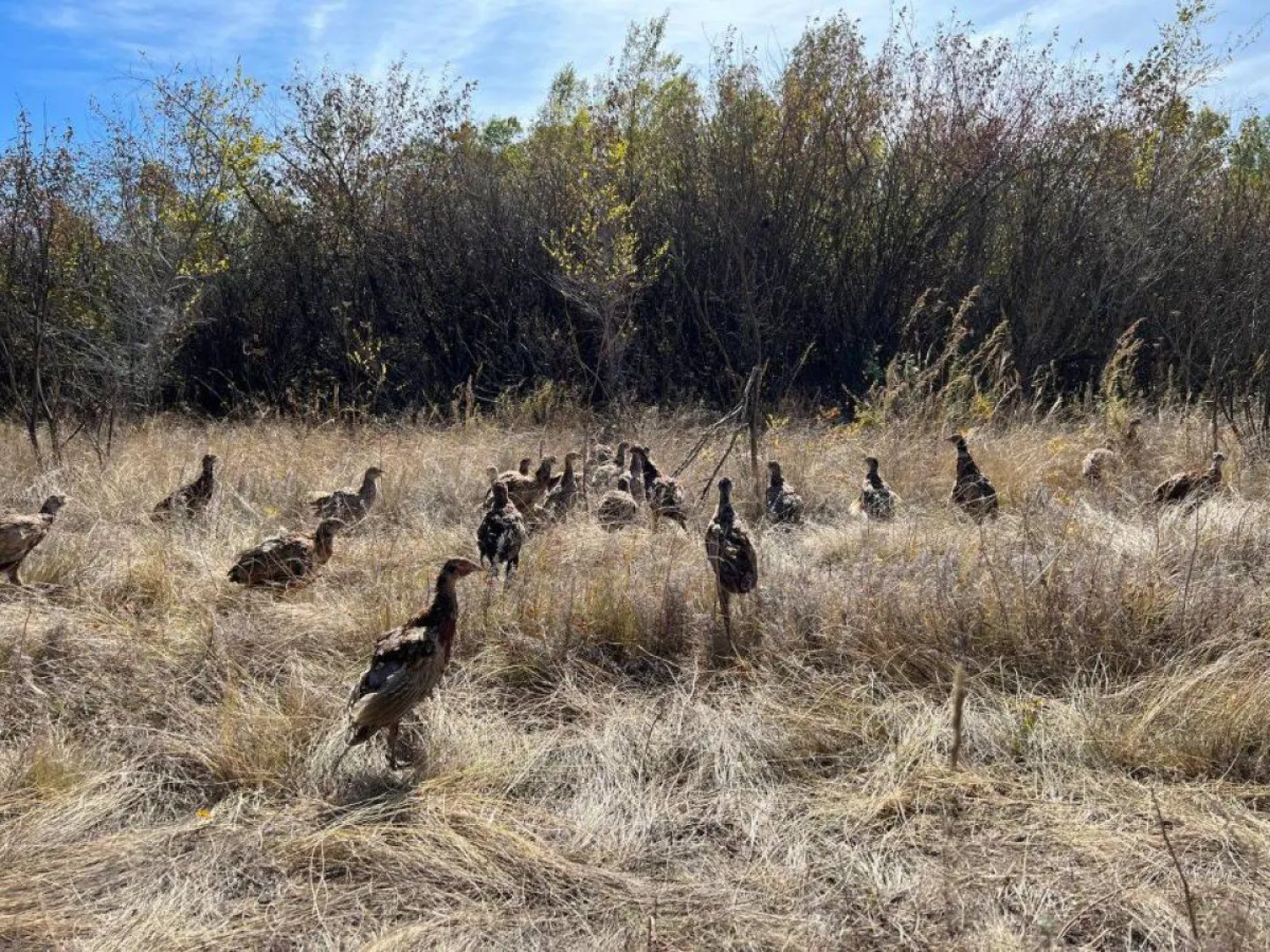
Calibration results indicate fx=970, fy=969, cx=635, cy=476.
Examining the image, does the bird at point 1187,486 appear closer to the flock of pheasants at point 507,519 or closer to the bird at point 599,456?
the flock of pheasants at point 507,519

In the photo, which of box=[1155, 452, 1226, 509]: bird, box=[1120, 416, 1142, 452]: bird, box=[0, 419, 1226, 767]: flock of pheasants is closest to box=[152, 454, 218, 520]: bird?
box=[0, 419, 1226, 767]: flock of pheasants

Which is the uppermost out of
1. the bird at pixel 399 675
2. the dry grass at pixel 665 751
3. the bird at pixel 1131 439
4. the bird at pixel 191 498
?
the bird at pixel 191 498

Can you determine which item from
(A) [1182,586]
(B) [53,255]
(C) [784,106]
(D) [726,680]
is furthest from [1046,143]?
(B) [53,255]

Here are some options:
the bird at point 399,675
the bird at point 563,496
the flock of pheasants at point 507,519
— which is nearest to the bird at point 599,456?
the flock of pheasants at point 507,519

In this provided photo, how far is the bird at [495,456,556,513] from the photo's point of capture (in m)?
7.14

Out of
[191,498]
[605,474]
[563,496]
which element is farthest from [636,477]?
[191,498]

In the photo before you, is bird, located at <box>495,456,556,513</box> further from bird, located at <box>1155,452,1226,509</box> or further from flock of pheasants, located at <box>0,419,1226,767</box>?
bird, located at <box>1155,452,1226,509</box>

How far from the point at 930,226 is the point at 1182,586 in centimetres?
1051

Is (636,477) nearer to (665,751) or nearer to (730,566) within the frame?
(730,566)

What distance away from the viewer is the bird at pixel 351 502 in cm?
664

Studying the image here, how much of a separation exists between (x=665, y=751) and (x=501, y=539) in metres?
A: 1.99

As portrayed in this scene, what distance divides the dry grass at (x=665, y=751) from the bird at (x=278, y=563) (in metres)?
0.11

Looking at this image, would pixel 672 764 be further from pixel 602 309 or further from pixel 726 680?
pixel 602 309

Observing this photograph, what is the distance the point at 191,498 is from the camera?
6.68 meters
